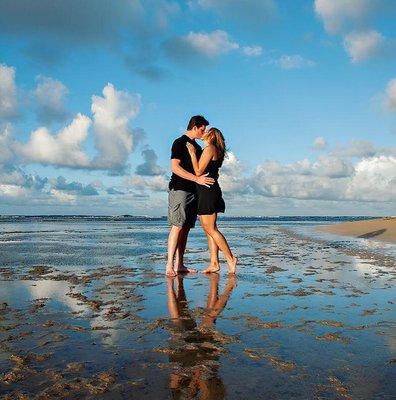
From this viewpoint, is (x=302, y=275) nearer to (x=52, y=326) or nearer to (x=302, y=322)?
(x=302, y=322)

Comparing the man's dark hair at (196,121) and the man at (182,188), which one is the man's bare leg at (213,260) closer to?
the man at (182,188)

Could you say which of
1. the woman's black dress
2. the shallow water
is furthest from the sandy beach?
the shallow water

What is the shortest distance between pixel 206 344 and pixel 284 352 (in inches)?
22.2

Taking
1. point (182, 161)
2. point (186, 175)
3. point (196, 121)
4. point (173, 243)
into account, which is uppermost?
point (196, 121)

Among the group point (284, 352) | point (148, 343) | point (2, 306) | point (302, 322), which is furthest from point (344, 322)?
point (2, 306)

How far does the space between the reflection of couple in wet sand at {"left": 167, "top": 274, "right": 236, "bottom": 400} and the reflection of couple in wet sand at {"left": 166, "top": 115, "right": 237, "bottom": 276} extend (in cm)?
215

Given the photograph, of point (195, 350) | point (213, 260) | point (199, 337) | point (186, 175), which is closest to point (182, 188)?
point (186, 175)

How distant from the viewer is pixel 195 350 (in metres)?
2.97

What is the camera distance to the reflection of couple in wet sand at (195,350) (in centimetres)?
230

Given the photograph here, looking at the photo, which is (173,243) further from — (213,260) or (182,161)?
(182,161)

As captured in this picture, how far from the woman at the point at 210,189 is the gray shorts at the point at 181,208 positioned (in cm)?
17

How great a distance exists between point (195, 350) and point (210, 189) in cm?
446

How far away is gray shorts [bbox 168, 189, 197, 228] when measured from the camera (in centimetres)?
696

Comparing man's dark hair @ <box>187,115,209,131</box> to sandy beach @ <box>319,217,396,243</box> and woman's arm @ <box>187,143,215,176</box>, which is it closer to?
woman's arm @ <box>187,143,215,176</box>
